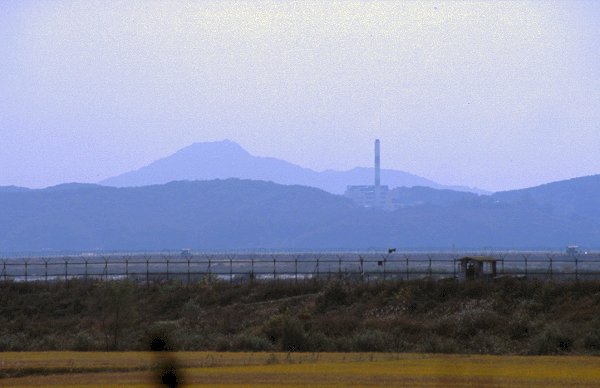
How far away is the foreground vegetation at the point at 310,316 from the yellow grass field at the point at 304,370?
5310 mm

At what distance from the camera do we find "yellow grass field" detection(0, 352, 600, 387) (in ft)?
139

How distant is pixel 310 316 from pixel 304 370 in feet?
83.1

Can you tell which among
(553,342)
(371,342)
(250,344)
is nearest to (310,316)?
(250,344)

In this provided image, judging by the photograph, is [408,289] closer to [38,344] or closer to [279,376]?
[38,344]

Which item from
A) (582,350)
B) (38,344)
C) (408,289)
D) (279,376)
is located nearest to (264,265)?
(408,289)

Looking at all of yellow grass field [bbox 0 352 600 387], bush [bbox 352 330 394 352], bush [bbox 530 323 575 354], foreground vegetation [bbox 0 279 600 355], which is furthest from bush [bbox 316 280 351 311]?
yellow grass field [bbox 0 352 600 387]

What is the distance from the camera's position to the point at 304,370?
46.4 m

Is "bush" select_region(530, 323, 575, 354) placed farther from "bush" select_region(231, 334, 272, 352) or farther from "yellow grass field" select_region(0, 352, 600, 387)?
"bush" select_region(231, 334, 272, 352)

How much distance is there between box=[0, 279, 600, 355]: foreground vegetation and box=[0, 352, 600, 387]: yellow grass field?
5.31 meters

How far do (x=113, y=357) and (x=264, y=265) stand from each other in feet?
278

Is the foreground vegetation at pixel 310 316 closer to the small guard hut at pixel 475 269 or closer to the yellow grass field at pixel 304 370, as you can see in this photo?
the small guard hut at pixel 475 269

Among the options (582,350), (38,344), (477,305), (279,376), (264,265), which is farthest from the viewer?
(264,265)

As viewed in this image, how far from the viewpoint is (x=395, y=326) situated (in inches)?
2643

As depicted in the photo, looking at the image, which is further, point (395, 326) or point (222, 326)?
point (222, 326)
